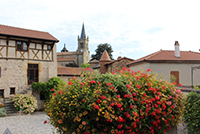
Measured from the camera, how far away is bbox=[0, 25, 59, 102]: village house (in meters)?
15.2

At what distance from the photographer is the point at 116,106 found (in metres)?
4.00

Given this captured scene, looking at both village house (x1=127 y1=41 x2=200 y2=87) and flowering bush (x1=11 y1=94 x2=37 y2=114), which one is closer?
flowering bush (x1=11 y1=94 x2=37 y2=114)

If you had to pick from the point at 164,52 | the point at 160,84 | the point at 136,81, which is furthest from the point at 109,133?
the point at 164,52

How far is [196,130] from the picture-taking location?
15.7 feet

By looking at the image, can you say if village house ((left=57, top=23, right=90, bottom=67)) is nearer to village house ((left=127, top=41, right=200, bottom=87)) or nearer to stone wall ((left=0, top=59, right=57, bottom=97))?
stone wall ((left=0, top=59, right=57, bottom=97))

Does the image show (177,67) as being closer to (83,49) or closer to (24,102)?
(24,102)

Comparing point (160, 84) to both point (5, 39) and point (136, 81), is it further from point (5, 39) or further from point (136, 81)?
point (5, 39)

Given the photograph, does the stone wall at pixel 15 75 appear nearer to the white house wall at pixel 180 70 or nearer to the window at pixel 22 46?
the window at pixel 22 46

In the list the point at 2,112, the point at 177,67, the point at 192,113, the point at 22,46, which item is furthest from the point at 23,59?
the point at 192,113

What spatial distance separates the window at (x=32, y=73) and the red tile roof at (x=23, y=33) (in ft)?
8.61

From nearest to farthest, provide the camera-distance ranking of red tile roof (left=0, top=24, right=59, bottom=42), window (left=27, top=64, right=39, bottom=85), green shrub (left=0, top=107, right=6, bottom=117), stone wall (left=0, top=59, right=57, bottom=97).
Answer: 1. green shrub (left=0, top=107, right=6, bottom=117)
2. stone wall (left=0, top=59, right=57, bottom=97)
3. red tile roof (left=0, top=24, right=59, bottom=42)
4. window (left=27, top=64, right=39, bottom=85)

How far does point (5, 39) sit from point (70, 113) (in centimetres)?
1374

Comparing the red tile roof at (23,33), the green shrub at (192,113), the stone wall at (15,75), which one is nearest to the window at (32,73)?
the stone wall at (15,75)

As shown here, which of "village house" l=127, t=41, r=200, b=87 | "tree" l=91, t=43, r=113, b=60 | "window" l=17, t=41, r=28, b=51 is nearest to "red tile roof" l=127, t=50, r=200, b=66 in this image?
"village house" l=127, t=41, r=200, b=87
